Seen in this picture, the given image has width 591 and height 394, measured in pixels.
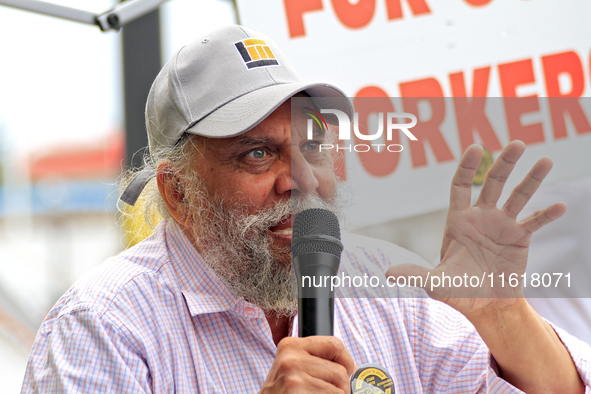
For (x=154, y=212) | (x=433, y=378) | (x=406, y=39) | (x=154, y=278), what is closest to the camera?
(x=406, y=39)

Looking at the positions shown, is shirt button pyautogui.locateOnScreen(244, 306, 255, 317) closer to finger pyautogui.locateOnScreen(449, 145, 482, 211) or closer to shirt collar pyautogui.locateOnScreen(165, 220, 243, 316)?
shirt collar pyautogui.locateOnScreen(165, 220, 243, 316)

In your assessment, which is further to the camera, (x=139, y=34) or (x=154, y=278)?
(x=139, y=34)

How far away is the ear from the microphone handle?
1.82 ft

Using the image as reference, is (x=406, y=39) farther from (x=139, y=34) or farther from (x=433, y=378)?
(x=139, y=34)

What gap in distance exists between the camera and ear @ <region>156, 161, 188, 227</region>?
130 cm

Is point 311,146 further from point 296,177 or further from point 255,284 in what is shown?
point 255,284

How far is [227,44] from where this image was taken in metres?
1.27

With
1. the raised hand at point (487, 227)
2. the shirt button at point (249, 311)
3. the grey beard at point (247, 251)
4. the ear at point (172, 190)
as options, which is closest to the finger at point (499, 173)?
the raised hand at point (487, 227)

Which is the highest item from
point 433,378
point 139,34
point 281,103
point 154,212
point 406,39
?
point 139,34

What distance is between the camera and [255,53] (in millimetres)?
1280

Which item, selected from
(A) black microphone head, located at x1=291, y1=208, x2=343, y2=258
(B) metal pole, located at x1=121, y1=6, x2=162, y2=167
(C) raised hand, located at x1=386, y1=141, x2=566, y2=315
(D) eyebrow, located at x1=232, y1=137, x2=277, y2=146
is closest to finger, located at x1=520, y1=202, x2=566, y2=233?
(C) raised hand, located at x1=386, y1=141, x2=566, y2=315

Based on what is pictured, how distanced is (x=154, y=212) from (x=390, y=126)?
2.94ft

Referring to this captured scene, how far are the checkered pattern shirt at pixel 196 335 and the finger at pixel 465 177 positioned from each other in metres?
0.12

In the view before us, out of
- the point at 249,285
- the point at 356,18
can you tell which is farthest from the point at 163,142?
the point at 356,18
